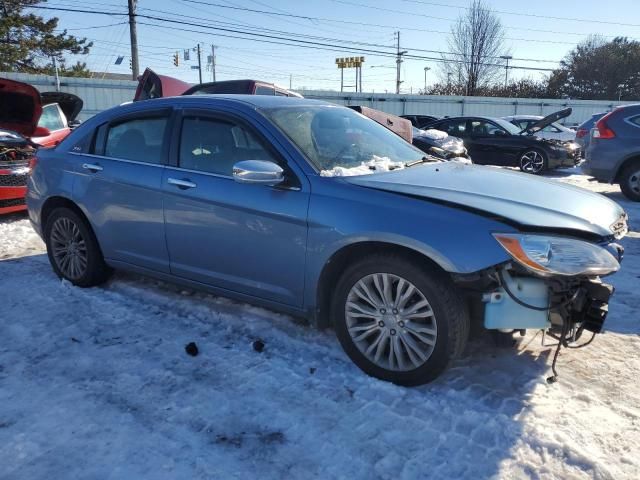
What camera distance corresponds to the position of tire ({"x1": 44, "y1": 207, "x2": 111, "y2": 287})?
443 cm

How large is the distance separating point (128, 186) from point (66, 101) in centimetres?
690

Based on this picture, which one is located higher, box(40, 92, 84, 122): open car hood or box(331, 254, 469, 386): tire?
box(40, 92, 84, 122): open car hood

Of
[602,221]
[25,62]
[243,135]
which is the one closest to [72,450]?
[243,135]

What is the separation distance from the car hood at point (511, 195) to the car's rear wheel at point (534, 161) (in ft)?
34.0

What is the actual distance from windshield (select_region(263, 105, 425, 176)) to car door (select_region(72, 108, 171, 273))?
1.03m

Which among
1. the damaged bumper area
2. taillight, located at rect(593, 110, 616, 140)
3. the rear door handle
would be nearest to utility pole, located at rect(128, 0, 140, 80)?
taillight, located at rect(593, 110, 616, 140)

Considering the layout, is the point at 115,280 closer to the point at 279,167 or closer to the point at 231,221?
the point at 231,221

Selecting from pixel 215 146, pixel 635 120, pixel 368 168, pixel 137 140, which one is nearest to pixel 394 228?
pixel 368 168

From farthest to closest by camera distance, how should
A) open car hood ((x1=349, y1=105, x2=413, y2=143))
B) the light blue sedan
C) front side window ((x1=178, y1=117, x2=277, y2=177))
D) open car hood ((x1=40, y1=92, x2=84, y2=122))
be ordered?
open car hood ((x1=40, y1=92, x2=84, y2=122)), open car hood ((x1=349, y1=105, x2=413, y2=143)), front side window ((x1=178, y1=117, x2=277, y2=177)), the light blue sedan

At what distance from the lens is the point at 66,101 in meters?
9.70

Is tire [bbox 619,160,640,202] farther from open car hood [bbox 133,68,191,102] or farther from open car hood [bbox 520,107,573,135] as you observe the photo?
open car hood [bbox 133,68,191,102]

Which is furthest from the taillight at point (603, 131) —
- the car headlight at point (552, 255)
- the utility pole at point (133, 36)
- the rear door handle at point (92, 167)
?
the utility pole at point (133, 36)

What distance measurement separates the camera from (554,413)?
2.72 meters

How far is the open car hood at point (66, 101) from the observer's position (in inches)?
367
